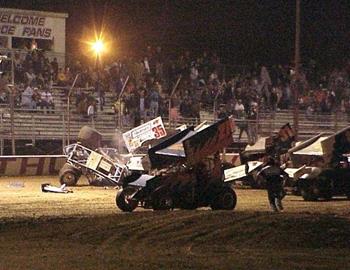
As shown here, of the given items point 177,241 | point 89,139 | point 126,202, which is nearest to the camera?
point 177,241

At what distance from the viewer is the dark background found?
4516 cm

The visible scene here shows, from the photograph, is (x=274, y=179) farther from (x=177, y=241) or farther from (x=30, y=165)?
(x=30, y=165)

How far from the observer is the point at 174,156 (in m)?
18.4

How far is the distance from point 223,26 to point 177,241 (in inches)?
1517

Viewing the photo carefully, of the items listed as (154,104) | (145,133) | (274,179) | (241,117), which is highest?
(154,104)

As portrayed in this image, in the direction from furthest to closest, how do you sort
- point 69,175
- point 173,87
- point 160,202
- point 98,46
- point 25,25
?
point 98,46
point 25,25
point 173,87
point 69,175
point 160,202

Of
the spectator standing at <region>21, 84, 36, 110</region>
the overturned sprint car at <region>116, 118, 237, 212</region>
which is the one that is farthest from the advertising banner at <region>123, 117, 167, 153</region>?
the spectator standing at <region>21, 84, 36, 110</region>

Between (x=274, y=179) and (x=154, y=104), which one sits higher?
(x=154, y=104)

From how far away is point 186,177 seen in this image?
718 inches

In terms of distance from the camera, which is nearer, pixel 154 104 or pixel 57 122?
pixel 57 122

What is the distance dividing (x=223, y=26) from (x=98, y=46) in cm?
1401

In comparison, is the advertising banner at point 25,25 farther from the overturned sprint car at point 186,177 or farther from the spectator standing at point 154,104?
the overturned sprint car at point 186,177

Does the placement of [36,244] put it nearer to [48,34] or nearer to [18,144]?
[18,144]

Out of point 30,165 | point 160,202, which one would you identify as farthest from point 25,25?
point 160,202
